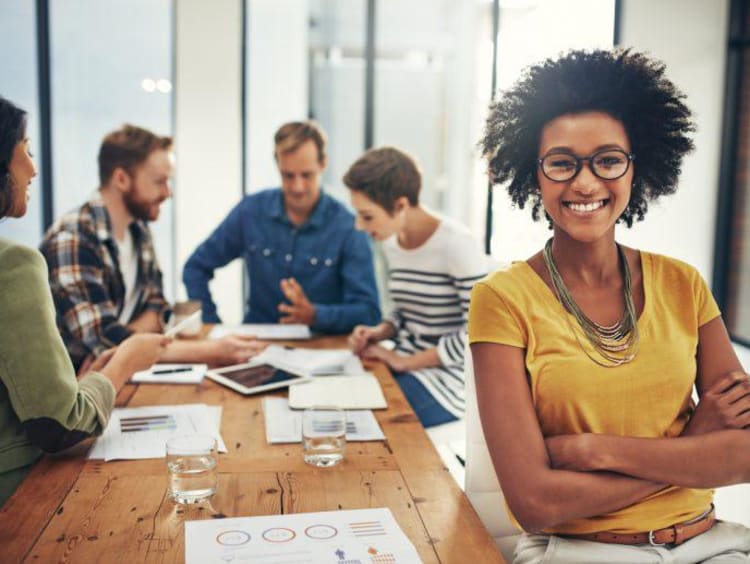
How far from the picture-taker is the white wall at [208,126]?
16.0 feet

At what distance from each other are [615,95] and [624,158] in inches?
5.3

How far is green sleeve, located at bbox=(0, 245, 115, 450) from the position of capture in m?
1.41

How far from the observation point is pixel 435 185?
18.8 feet

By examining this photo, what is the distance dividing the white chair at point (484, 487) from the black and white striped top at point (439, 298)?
913 mm

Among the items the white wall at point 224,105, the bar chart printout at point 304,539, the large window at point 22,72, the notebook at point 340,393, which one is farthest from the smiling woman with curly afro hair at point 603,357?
the white wall at point 224,105

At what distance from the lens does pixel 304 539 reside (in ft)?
3.83

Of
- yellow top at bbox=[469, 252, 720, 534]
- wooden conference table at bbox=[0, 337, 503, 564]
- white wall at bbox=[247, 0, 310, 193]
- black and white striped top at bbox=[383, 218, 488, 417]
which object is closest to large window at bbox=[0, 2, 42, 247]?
white wall at bbox=[247, 0, 310, 193]

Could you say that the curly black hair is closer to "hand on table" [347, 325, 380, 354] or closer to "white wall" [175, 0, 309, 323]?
"hand on table" [347, 325, 380, 354]

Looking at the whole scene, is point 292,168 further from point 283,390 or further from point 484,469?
point 484,469

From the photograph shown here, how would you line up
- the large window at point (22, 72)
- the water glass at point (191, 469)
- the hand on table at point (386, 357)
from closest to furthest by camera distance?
the water glass at point (191, 469)
the hand on table at point (386, 357)
the large window at point (22, 72)

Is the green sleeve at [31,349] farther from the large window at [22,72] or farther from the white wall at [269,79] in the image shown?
the white wall at [269,79]

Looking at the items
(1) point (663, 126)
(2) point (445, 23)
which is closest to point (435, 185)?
(2) point (445, 23)

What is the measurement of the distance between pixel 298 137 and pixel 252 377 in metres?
1.42

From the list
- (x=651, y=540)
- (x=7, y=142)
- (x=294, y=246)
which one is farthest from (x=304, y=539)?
(x=294, y=246)
